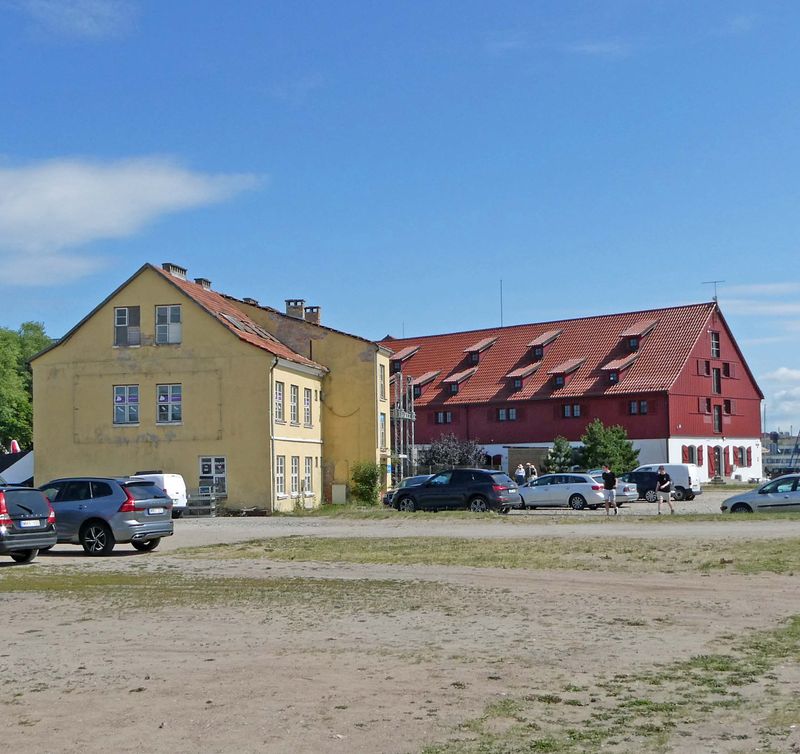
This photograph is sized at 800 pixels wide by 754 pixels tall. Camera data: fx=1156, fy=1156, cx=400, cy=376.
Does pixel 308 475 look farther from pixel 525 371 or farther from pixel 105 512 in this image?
pixel 525 371

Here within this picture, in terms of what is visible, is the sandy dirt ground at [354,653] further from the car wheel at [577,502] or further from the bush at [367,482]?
the bush at [367,482]

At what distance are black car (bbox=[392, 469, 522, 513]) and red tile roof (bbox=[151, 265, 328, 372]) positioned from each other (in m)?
9.40

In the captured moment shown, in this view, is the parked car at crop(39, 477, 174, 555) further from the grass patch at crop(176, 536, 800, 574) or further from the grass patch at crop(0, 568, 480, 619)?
the grass patch at crop(0, 568, 480, 619)

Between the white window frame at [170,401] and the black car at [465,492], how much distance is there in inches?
448

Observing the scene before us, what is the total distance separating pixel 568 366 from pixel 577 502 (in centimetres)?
3477

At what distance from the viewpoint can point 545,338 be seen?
84.8 m

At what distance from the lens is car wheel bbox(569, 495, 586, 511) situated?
46.8 metres

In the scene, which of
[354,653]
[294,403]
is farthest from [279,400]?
[354,653]

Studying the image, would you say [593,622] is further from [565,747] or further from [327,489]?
[327,489]

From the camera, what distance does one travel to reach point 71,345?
161 ft


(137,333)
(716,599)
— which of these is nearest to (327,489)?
(137,333)

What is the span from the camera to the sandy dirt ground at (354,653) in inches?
315

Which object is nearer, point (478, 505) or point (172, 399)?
point (478, 505)

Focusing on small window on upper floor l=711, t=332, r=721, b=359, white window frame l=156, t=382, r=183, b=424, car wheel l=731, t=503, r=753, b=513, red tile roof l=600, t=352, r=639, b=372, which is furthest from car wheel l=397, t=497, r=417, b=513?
small window on upper floor l=711, t=332, r=721, b=359
